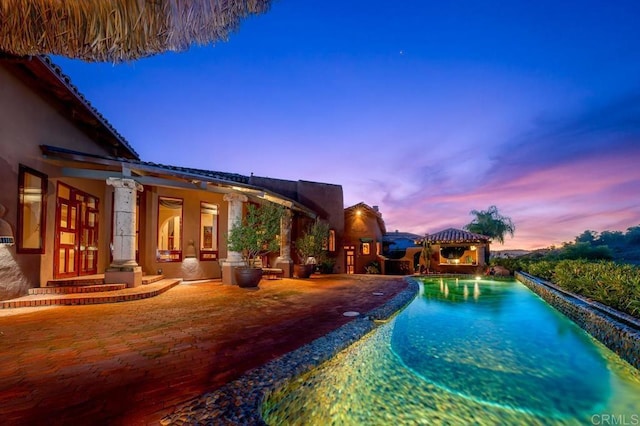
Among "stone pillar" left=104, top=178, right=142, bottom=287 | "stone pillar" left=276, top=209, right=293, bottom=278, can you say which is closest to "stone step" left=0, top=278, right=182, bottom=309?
"stone pillar" left=104, top=178, right=142, bottom=287

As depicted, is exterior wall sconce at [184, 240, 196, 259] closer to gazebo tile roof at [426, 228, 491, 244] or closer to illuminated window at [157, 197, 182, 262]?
illuminated window at [157, 197, 182, 262]

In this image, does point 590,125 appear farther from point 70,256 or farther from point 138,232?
point 70,256

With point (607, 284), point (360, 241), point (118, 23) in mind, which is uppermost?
point (118, 23)

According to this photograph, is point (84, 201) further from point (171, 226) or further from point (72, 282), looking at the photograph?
point (72, 282)

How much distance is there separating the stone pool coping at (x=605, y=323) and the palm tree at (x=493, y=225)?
85.5ft

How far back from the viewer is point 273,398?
Result: 8.84 ft

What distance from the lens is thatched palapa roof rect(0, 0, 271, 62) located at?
273cm

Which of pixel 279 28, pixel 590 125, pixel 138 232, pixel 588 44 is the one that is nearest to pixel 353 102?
pixel 279 28

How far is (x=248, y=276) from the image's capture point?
9.03 metres

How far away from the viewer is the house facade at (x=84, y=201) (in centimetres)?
631

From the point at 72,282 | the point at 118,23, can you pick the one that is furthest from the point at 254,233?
the point at 118,23

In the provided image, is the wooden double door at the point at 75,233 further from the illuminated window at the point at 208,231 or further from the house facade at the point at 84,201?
the illuminated window at the point at 208,231

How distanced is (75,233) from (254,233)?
545 centimetres

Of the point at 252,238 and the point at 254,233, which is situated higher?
the point at 254,233
